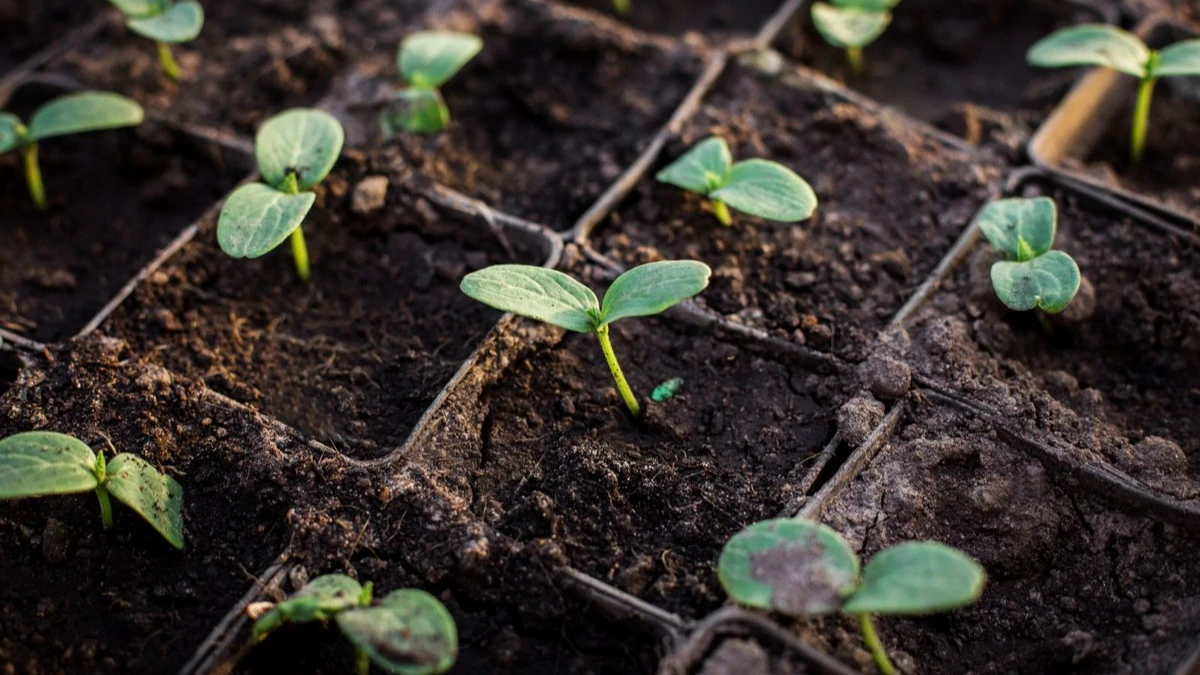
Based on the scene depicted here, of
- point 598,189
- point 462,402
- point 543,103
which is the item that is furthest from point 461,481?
point 543,103

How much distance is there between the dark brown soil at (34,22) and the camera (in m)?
2.77

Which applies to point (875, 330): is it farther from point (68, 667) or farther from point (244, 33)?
point (244, 33)

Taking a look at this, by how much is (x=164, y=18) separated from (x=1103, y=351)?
1.94 meters

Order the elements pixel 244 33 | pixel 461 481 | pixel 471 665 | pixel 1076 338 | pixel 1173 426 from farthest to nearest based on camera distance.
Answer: pixel 244 33, pixel 1076 338, pixel 1173 426, pixel 461 481, pixel 471 665

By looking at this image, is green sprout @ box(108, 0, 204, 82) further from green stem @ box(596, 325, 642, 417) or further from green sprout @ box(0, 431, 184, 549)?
green stem @ box(596, 325, 642, 417)

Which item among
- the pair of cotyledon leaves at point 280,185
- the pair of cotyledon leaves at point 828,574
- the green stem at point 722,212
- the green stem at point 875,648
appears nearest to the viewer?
the pair of cotyledon leaves at point 828,574

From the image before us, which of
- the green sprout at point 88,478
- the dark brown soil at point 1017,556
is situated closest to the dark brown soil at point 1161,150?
the dark brown soil at point 1017,556

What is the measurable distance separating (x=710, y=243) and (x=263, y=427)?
2.78 ft

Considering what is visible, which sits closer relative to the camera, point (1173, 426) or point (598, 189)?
point (1173, 426)

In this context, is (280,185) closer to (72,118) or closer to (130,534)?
(72,118)

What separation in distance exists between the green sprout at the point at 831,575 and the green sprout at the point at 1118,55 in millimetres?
1183

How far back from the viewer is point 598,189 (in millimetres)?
2225

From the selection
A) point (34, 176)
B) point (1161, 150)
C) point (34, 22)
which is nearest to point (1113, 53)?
point (1161, 150)

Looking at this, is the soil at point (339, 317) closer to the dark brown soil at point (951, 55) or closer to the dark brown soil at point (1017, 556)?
the dark brown soil at point (1017, 556)
